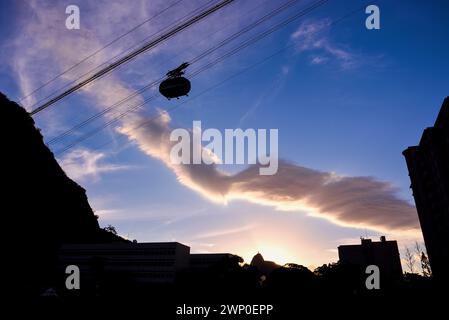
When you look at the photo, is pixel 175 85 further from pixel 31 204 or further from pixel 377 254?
pixel 377 254

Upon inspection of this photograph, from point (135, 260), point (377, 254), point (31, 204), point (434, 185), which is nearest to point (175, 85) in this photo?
point (135, 260)

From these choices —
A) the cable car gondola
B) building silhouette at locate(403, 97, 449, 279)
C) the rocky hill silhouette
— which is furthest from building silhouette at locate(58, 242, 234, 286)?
the cable car gondola

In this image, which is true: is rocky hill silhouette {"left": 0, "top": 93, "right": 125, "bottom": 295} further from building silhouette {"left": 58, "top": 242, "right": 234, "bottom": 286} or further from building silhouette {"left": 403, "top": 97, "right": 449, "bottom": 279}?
building silhouette {"left": 403, "top": 97, "right": 449, "bottom": 279}

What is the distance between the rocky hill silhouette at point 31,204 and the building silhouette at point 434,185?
8003 centimetres

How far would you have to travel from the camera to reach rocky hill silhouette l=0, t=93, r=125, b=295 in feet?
222

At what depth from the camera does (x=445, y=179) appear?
228 feet

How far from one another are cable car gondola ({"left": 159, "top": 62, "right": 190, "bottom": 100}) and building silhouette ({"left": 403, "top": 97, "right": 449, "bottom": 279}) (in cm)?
5661

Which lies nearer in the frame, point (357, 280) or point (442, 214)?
point (357, 280)

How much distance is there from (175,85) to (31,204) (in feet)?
211

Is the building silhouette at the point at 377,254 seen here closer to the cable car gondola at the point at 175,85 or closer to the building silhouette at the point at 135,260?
the building silhouette at the point at 135,260

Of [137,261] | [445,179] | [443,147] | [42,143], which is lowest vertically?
[137,261]
